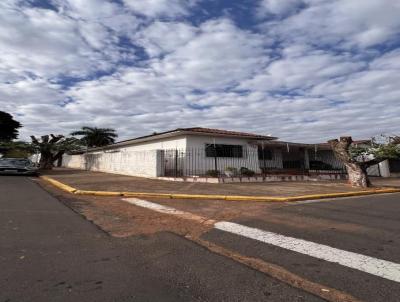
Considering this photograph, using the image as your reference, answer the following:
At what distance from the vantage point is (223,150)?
22.2 metres

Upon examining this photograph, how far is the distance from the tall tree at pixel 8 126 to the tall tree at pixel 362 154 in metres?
47.3

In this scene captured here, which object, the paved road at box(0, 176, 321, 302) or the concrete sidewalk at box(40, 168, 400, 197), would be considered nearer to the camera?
the paved road at box(0, 176, 321, 302)

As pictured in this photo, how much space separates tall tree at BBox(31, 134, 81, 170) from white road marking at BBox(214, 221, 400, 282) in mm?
25996

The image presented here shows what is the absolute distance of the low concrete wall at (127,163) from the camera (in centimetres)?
1969

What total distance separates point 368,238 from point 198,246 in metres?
2.98

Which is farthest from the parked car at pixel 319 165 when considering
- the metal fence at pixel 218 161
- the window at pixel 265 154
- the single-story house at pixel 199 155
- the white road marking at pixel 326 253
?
the white road marking at pixel 326 253

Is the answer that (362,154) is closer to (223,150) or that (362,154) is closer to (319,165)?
(223,150)

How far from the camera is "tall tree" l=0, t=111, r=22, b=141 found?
4919 centimetres

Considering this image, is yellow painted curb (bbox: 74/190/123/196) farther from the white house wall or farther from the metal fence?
the white house wall

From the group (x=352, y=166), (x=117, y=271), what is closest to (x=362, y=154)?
(x=352, y=166)

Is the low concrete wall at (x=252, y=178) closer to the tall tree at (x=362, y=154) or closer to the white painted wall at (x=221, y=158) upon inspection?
the white painted wall at (x=221, y=158)

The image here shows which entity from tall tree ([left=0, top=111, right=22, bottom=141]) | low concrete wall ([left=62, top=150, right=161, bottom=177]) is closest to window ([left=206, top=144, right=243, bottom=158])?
low concrete wall ([left=62, top=150, right=161, bottom=177])

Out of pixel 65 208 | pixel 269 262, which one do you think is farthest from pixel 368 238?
pixel 65 208

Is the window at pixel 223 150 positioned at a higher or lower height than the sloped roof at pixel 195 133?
lower
